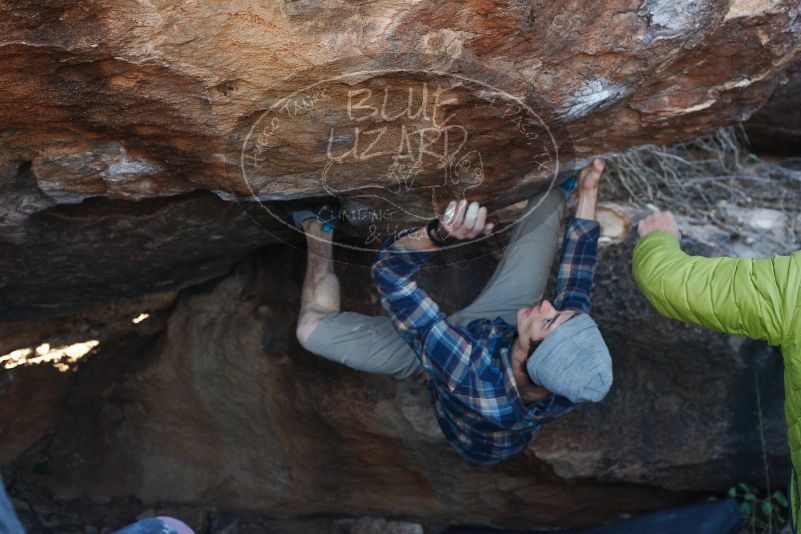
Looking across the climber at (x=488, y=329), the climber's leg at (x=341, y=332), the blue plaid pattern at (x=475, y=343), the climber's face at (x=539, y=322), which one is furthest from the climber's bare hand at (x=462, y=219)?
the climber's leg at (x=341, y=332)

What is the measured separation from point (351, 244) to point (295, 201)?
459mm

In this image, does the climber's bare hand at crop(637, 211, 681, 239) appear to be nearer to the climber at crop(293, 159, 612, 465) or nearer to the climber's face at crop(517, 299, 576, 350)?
the climber at crop(293, 159, 612, 465)

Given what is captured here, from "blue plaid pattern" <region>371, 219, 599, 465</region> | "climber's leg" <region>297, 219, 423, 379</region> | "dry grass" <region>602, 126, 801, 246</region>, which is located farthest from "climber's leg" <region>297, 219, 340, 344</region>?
"dry grass" <region>602, 126, 801, 246</region>

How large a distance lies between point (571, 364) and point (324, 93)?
843 mm

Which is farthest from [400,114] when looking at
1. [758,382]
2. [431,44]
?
[758,382]

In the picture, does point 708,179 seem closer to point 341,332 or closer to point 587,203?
point 587,203

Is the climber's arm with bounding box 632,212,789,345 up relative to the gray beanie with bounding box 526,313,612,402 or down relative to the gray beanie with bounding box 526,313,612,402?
up

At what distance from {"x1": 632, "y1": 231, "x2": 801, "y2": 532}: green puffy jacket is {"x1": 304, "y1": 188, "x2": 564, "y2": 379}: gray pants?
407 millimetres

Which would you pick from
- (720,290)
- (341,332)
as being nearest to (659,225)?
(720,290)

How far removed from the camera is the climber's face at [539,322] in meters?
2.00

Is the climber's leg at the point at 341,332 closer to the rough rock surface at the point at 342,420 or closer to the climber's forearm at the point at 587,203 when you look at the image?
the rough rock surface at the point at 342,420

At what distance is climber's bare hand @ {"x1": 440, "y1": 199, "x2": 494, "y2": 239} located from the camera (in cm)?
201

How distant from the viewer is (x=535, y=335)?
2.01 m

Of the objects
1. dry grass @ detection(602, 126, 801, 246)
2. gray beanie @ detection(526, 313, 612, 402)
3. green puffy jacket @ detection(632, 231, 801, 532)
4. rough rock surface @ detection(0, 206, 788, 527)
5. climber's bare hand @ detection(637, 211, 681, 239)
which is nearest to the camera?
green puffy jacket @ detection(632, 231, 801, 532)
